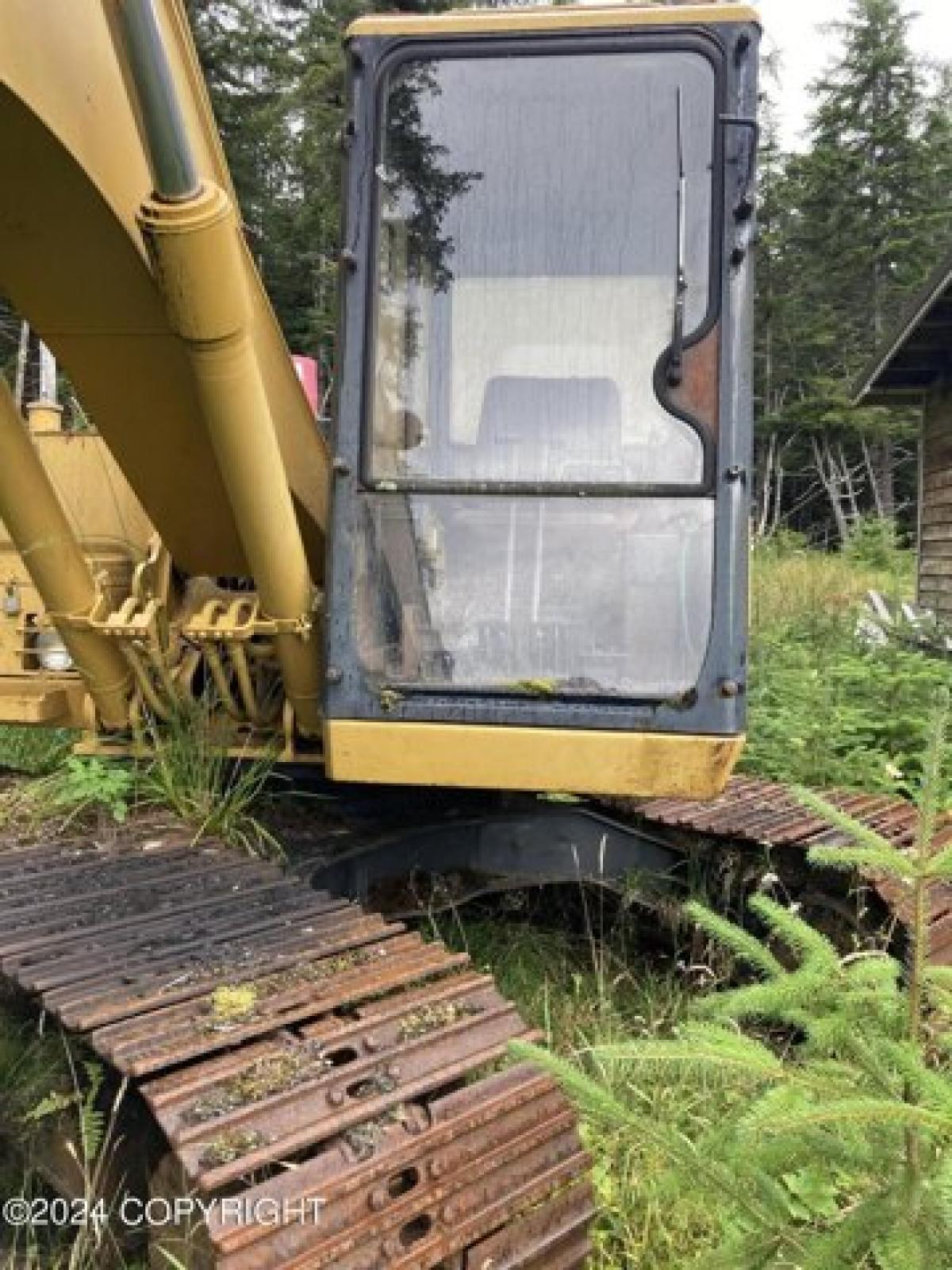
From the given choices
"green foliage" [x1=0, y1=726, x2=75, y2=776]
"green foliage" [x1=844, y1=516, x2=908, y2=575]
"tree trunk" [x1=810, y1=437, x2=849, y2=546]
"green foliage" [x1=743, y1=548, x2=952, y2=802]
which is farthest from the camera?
"tree trunk" [x1=810, y1=437, x2=849, y2=546]

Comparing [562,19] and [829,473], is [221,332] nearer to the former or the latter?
[562,19]

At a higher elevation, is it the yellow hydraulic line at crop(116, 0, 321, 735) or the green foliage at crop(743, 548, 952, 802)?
the yellow hydraulic line at crop(116, 0, 321, 735)

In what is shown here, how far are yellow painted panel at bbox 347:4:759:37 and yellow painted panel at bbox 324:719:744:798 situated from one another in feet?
5.24

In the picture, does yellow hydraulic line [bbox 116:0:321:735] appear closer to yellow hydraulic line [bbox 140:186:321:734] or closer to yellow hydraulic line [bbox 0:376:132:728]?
yellow hydraulic line [bbox 140:186:321:734]

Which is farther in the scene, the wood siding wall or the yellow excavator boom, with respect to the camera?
the wood siding wall

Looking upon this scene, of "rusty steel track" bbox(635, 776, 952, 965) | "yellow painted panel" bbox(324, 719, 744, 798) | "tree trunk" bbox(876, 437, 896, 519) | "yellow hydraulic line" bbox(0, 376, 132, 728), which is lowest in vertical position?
"rusty steel track" bbox(635, 776, 952, 965)

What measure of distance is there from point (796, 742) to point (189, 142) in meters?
4.30

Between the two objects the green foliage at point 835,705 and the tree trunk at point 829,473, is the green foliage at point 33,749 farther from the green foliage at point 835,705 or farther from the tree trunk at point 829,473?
the tree trunk at point 829,473

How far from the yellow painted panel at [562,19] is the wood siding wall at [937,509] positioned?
9.29 metres

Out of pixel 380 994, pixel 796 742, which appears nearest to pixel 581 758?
pixel 380 994

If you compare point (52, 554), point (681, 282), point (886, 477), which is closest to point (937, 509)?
point (681, 282)

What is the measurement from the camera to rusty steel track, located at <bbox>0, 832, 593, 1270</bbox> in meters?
1.83

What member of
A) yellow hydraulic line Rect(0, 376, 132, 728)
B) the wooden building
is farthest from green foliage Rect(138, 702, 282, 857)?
the wooden building

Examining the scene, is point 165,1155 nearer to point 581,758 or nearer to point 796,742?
point 581,758
